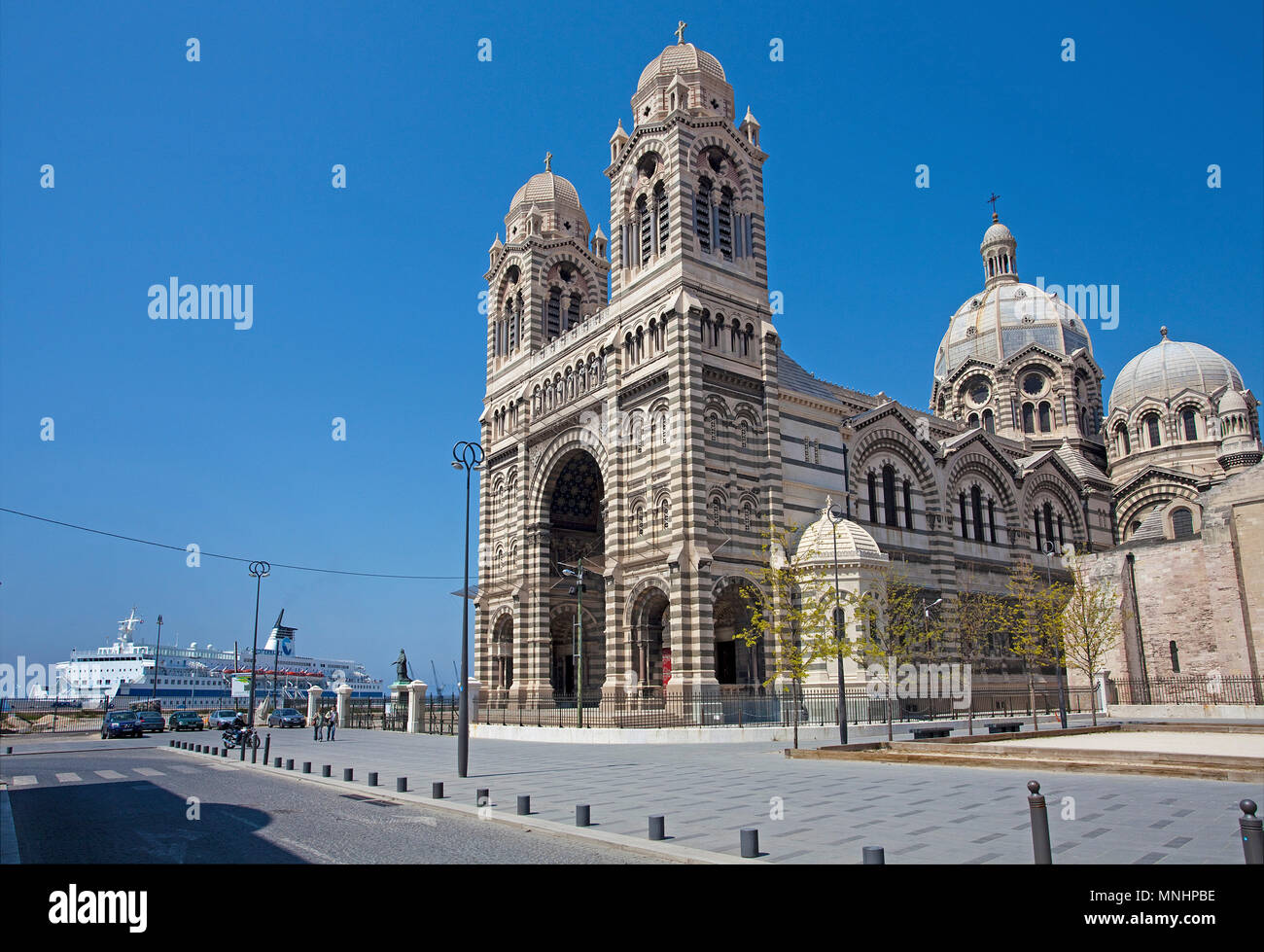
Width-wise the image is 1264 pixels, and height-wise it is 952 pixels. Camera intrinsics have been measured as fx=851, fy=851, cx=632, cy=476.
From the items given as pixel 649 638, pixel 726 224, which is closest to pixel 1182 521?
pixel 726 224

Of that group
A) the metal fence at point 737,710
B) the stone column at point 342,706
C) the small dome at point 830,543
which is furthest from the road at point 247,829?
the stone column at point 342,706

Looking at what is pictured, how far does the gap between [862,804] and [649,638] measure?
937 inches

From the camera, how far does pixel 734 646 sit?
37.0 metres

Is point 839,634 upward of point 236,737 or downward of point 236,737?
upward

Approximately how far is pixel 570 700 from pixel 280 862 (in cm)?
3509

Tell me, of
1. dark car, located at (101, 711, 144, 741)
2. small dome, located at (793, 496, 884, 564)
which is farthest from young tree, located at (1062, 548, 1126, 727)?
dark car, located at (101, 711, 144, 741)

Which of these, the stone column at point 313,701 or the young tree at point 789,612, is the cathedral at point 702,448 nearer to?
the young tree at point 789,612

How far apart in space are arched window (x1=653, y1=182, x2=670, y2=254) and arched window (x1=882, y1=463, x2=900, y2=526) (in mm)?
16618

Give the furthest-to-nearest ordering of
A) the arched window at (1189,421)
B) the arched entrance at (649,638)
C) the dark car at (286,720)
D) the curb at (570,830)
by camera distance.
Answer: the arched window at (1189,421), the dark car at (286,720), the arched entrance at (649,638), the curb at (570,830)

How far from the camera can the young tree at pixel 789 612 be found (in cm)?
2773

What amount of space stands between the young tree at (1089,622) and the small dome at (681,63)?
94.8ft

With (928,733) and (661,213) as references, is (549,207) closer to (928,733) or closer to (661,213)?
(661,213)
